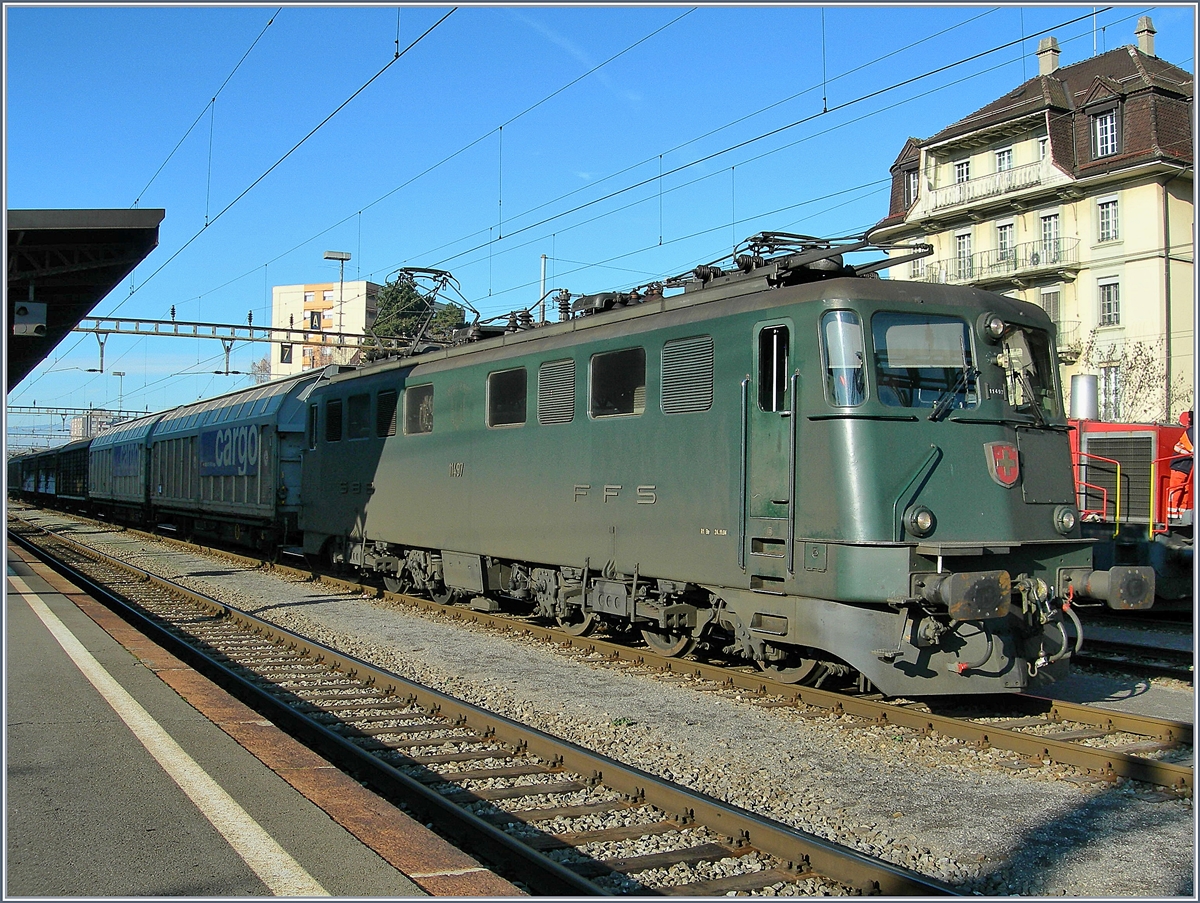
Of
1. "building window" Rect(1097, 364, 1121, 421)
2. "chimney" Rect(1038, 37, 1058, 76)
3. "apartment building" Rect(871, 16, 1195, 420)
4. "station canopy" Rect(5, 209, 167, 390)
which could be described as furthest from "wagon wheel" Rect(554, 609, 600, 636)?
"chimney" Rect(1038, 37, 1058, 76)

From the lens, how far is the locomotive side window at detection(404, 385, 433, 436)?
13.8 meters

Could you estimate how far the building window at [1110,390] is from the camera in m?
30.6

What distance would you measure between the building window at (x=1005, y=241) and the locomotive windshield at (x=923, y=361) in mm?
31842

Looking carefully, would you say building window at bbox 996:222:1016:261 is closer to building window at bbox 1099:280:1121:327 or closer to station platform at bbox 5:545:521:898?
building window at bbox 1099:280:1121:327

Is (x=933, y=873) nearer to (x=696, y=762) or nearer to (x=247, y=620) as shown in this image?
(x=696, y=762)

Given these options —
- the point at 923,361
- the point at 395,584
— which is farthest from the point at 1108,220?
the point at 923,361

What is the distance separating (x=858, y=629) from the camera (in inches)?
293

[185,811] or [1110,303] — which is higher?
[1110,303]

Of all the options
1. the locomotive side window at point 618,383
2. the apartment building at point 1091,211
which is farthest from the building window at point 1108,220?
the locomotive side window at point 618,383

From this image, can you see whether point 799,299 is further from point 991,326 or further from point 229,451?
point 229,451

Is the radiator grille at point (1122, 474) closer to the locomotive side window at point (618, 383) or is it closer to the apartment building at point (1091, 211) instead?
the locomotive side window at point (618, 383)

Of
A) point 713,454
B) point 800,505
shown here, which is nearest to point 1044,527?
point 800,505

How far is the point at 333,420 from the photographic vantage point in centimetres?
1723

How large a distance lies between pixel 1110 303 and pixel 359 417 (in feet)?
91.2
